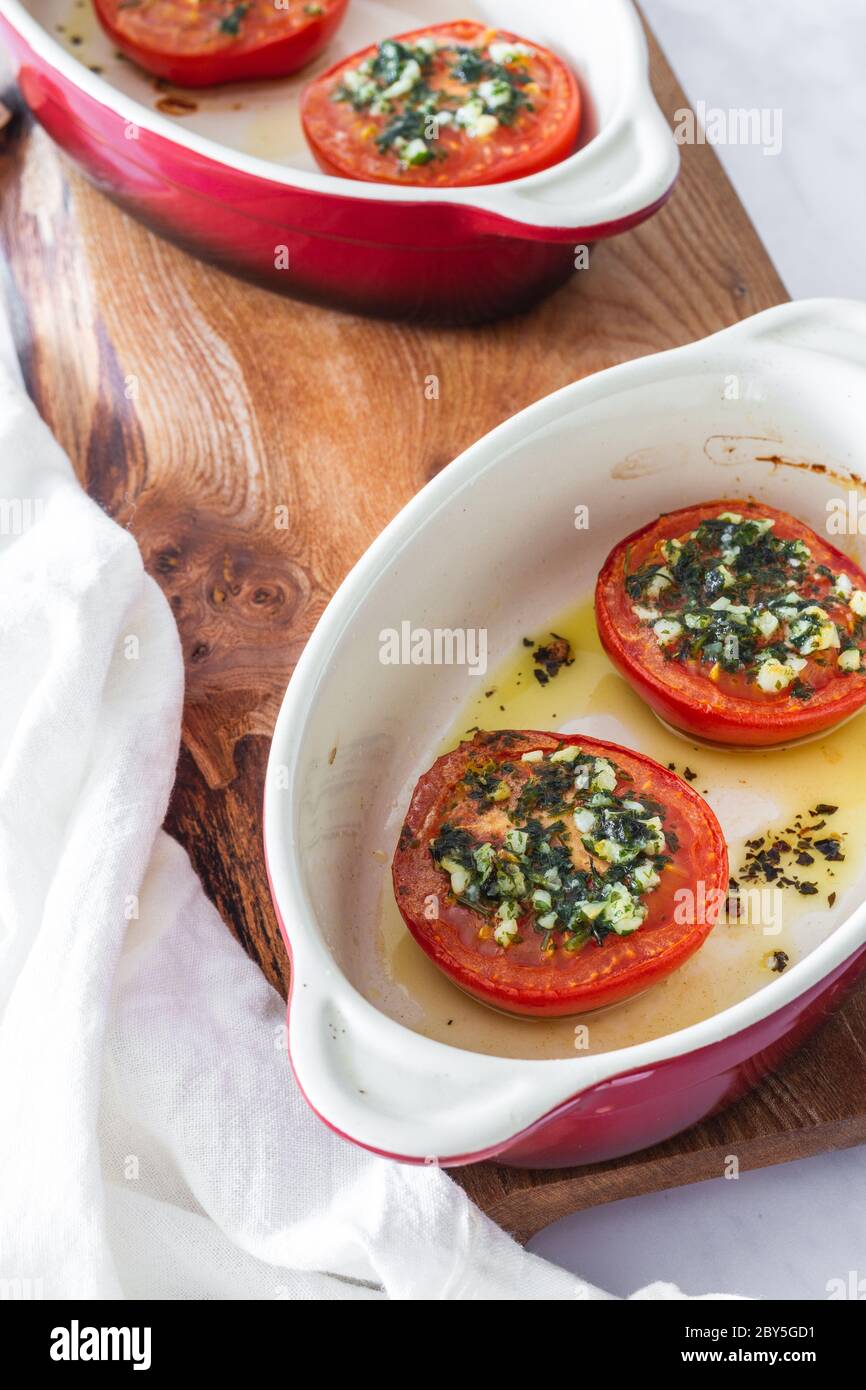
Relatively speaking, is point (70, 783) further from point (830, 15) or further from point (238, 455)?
point (830, 15)

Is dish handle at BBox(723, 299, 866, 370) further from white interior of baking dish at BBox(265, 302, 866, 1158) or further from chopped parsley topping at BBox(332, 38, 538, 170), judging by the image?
chopped parsley topping at BBox(332, 38, 538, 170)

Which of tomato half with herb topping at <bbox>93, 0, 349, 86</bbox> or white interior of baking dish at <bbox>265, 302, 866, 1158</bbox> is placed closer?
white interior of baking dish at <bbox>265, 302, 866, 1158</bbox>

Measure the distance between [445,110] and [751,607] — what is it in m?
1.02

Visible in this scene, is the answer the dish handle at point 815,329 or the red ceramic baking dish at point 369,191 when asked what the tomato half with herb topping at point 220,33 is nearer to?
the red ceramic baking dish at point 369,191

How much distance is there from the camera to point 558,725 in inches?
78.8

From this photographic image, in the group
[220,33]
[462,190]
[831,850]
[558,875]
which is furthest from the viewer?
[220,33]

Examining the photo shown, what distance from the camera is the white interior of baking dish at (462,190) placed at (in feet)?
6.89

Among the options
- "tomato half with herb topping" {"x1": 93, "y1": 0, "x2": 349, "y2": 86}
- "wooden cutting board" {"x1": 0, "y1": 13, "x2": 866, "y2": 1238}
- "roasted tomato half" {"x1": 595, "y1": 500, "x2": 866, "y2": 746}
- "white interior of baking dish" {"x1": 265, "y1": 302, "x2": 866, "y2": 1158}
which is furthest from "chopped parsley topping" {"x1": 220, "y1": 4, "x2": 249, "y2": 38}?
"roasted tomato half" {"x1": 595, "y1": 500, "x2": 866, "y2": 746}

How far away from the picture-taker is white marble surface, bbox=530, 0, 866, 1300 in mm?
1854

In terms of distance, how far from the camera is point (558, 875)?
1.72 meters

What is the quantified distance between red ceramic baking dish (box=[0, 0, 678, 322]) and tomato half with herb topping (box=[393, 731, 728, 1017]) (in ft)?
2.57

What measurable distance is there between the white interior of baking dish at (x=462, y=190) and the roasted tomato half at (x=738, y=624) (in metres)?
0.47

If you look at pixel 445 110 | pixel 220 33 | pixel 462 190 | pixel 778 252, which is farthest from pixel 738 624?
pixel 220 33

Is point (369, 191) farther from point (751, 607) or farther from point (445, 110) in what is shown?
point (751, 607)
